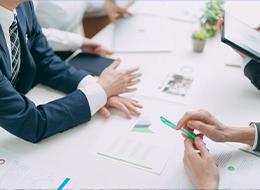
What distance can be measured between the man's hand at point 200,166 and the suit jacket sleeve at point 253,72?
42 centimetres

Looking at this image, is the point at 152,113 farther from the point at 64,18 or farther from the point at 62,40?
the point at 64,18

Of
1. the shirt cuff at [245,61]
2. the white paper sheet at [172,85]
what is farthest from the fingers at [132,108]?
the shirt cuff at [245,61]

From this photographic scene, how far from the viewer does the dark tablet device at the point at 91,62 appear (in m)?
1.38

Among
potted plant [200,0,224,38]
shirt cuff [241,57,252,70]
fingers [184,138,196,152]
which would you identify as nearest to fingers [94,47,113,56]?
potted plant [200,0,224,38]

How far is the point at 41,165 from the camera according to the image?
0.94 metres

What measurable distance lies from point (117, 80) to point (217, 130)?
1.41 feet

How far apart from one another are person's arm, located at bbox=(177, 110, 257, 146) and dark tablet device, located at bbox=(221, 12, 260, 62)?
0.30 meters

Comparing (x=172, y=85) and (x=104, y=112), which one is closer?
(x=104, y=112)

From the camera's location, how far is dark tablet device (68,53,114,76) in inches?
54.2

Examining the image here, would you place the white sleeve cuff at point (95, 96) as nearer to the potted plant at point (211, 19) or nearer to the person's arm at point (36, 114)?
the person's arm at point (36, 114)

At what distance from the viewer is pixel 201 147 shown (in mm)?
889

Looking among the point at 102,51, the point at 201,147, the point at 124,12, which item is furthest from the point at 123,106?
Result: the point at 124,12

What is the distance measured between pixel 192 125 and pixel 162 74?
0.43 metres

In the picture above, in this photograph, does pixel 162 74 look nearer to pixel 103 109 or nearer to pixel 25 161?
pixel 103 109
